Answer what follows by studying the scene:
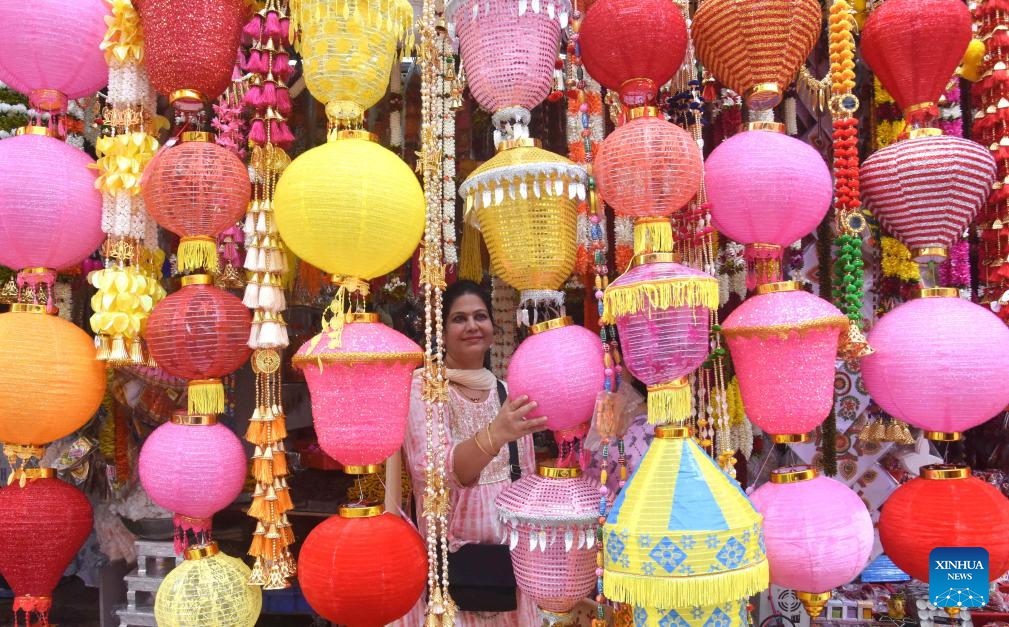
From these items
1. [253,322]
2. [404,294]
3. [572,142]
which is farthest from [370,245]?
[404,294]

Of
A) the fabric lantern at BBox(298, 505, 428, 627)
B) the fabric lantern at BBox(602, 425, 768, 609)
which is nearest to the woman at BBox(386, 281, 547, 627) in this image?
the fabric lantern at BBox(298, 505, 428, 627)

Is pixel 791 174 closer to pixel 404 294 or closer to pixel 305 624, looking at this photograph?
pixel 404 294

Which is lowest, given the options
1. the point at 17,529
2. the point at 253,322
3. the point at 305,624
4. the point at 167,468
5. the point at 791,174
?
the point at 305,624

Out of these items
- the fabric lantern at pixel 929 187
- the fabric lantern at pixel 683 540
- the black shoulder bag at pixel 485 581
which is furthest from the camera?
the black shoulder bag at pixel 485 581

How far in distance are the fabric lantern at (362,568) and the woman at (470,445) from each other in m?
0.19

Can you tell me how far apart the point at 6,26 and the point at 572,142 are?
3.85 feet

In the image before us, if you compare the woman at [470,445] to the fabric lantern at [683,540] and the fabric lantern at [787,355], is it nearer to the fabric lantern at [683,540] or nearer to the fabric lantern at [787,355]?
the fabric lantern at [683,540]

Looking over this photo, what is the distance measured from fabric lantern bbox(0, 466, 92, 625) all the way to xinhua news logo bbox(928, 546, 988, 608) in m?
1.73

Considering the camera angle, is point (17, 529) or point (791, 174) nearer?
point (791, 174)

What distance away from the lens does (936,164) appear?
1216 millimetres

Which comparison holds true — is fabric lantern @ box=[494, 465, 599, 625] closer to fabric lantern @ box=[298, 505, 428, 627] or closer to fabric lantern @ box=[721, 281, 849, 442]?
fabric lantern @ box=[298, 505, 428, 627]

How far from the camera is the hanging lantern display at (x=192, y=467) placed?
123cm

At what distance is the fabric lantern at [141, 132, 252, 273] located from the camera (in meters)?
1.22

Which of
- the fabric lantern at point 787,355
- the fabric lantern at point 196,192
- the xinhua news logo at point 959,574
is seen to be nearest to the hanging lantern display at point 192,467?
the fabric lantern at point 196,192
